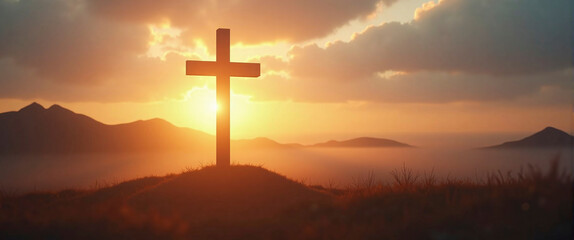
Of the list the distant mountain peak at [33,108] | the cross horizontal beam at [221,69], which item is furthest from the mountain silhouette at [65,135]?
the cross horizontal beam at [221,69]

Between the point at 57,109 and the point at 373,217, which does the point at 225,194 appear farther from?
the point at 57,109

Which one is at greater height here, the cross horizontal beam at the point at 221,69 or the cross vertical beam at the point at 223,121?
the cross horizontal beam at the point at 221,69

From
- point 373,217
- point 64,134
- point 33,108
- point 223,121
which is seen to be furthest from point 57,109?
point 373,217

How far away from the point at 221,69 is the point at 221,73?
13 cm

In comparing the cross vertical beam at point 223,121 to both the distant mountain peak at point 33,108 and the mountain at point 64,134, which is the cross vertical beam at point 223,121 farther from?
the distant mountain peak at point 33,108

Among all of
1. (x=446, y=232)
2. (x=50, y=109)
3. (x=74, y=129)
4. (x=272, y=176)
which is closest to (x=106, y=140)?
(x=74, y=129)

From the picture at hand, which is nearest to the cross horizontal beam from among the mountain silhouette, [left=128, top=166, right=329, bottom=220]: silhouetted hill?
[left=128, top=166, right=329, bottom=220]: silhouetted hill

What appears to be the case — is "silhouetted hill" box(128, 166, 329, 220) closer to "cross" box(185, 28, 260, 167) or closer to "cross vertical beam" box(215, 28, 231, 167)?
"cross vertical beam" box(215, 28, 231, 167)

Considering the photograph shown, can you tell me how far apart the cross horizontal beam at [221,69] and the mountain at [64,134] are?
107401 mm

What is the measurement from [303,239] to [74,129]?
132 meters

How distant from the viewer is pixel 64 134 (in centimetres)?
12044

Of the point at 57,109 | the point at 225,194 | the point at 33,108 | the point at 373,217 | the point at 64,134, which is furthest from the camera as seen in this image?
the point at 57,109

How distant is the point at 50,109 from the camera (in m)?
127

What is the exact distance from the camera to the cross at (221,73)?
12.7 meters
